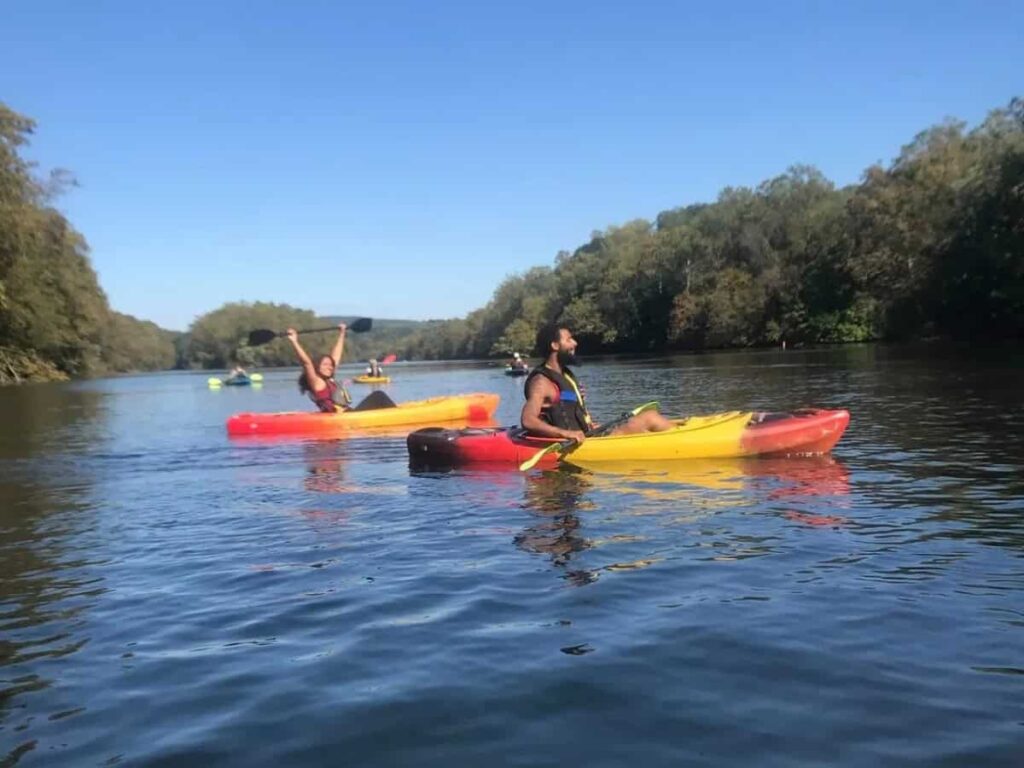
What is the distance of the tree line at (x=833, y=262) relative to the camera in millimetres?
42781

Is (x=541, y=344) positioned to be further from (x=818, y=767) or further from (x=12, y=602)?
(x=818, y=767)

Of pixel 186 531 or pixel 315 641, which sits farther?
pixel 186 531

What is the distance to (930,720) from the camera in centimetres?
322

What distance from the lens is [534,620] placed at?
14.8 ft

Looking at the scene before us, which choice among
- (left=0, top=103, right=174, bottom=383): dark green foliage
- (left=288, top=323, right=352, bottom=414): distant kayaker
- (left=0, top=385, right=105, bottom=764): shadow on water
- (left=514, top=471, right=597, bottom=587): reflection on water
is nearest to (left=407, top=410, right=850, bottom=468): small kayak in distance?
(left=514, top=471, right=597, bottom=587): reflection on water

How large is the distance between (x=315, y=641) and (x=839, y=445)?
26.4 ft

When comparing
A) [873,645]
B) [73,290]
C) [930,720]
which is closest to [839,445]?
[873,645]

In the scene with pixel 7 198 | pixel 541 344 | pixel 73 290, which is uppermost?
pixel 7 198

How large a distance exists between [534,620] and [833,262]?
193ft

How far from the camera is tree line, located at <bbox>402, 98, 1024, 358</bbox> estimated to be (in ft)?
140

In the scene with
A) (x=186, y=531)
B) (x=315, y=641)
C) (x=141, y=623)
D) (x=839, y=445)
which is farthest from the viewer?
(x=839, y=445)

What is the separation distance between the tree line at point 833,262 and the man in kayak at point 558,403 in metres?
36.3

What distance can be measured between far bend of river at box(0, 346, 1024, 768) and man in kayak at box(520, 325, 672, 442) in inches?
30.3

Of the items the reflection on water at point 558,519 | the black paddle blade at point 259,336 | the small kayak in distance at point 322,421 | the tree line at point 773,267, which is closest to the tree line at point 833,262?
the tree line at point 773,267
